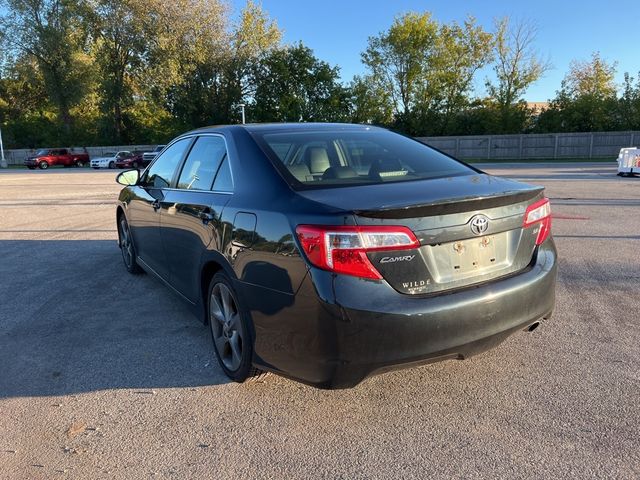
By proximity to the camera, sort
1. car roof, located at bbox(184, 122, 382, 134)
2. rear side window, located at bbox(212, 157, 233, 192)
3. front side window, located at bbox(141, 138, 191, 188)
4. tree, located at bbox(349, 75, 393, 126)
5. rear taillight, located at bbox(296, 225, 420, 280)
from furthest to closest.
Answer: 1. tree, located at bbox(349, 75, 393, 126)
2. front side window, located at bbox(141, 138, 191, 188)
3. car roof, located at bbox(184, 122, 382, 134)
4. rear side window, located at bbox(212, 157, 233, 192)
5. rear taillight, located at bbox(296, 225, 420, 280)

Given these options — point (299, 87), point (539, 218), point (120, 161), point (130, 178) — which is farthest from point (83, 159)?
point (539, 218)

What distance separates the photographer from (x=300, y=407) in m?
2.96

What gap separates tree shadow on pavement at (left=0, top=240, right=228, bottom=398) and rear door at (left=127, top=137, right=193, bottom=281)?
1.29 ft

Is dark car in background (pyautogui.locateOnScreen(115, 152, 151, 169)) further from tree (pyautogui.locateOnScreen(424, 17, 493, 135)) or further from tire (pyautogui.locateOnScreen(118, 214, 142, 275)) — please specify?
tire (pyautogui.locateOnScreen(118, 214, 142, 275))

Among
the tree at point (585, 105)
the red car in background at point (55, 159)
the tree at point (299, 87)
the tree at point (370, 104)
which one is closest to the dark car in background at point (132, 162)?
the red car in background at point (55, 159)

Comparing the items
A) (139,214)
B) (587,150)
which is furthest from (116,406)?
(587,150)

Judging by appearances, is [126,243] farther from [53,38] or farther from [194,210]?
[53,38]

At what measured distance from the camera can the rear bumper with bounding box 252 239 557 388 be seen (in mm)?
2402

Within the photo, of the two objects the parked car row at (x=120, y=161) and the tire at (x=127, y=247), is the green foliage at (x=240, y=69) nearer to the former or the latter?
the parked car row at (x=120, y=161)

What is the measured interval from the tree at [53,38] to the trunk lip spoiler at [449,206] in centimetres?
5200

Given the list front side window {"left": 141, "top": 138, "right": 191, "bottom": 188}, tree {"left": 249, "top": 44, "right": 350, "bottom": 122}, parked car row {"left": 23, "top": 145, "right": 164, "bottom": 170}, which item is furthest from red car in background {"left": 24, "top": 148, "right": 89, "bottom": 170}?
front side window {"left": 141, "top": 138, "right": 191, "bottom": 188}

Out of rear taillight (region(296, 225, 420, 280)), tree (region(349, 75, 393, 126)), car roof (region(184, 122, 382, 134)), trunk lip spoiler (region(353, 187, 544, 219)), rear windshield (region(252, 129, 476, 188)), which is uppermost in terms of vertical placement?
tree (region(349, 75, 393, 126))

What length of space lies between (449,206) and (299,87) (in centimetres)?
4639

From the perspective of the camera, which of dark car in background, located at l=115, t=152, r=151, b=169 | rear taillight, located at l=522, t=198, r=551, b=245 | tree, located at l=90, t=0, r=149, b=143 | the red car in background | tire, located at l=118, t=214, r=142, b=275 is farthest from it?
tree, located at l=90, t=0, r=149, b=143
